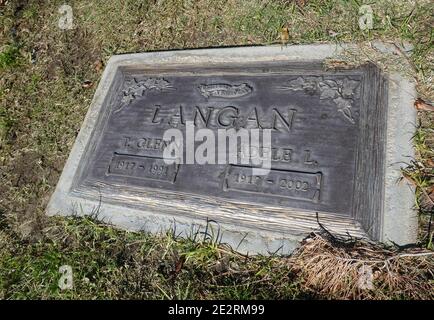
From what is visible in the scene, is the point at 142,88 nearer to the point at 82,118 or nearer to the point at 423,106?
the point at 82,118

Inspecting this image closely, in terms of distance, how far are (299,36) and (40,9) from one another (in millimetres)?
2598

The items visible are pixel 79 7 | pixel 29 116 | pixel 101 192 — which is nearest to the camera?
pixel 101 192

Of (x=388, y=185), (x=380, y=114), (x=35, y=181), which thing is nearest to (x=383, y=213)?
(x=388, y=185)

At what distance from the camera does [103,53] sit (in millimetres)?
3775

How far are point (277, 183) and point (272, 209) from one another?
0.48 feet

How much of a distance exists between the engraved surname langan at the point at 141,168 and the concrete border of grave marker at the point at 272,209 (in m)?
0.16

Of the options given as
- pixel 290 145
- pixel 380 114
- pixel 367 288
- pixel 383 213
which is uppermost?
pixel 380 114

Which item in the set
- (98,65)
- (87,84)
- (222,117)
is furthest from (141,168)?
(98,65)

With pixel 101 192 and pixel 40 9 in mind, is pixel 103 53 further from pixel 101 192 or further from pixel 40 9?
pixel 101 192

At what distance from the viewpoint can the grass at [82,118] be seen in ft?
7.57

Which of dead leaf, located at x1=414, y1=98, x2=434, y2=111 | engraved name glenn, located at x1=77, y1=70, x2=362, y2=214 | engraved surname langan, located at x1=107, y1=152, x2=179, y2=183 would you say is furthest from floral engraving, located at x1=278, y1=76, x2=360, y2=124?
engraved surname langan, located at x1=107, y1=152, x2=179, y2=183

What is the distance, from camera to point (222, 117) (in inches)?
111

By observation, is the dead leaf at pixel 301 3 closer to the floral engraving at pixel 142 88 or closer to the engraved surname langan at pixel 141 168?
the floral engraving at pixel 142 88

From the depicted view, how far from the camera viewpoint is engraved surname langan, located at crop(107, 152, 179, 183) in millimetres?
2711
